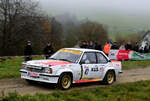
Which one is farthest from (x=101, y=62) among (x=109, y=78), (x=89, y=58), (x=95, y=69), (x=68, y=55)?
(x=68, y=55)

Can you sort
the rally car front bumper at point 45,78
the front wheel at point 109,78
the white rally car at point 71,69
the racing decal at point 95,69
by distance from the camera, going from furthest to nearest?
the front wheel at point 109,78
the racing decal at point 95,69
the white rally car at point 71,69
the rally car front bumper at point 45,78

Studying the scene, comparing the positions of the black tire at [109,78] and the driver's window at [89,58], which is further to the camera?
the black tire at [109,78]

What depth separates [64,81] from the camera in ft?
31.1

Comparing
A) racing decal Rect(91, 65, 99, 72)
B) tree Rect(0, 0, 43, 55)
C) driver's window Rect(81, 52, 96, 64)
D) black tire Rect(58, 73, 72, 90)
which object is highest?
tree Rect(0, 0, 43, 55)

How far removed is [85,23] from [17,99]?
7539cm

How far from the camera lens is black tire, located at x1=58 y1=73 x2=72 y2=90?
929cm

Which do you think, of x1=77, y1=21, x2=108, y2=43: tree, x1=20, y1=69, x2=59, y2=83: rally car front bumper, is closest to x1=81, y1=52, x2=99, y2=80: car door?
x1=20, y1=69, x2=59, y2=83: rally car front bumper

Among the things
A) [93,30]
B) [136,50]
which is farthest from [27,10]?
[93,30]

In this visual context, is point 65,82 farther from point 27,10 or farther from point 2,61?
point 27,10

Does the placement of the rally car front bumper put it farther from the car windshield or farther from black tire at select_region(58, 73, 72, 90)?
the car windshield

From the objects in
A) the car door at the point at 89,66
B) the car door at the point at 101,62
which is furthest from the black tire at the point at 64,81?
the car door at the point at 101,62

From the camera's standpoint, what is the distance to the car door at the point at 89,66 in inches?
405

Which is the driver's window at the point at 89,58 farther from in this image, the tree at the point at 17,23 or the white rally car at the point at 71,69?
the tree at the point at 17,23

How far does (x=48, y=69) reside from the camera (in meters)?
9.07
